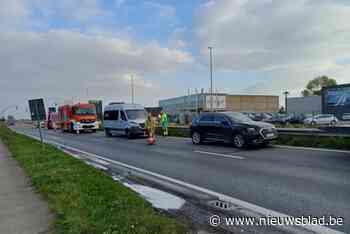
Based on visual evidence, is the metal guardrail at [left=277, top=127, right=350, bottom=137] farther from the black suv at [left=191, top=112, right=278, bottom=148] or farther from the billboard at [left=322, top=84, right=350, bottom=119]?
the black suv at [left=191, top=112, right=278, bottom=148]

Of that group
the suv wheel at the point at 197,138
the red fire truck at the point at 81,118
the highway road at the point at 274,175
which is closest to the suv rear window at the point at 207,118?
the suv wheel at the point at 197,138

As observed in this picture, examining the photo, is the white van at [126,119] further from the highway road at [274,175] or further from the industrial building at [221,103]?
the industrial building at [221,103]

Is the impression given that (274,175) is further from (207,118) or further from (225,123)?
(207,118)

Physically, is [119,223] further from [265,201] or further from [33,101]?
[33,101]

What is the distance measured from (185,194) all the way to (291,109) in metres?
75.2

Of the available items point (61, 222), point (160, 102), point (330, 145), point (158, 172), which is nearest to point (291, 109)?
point (160, 102)

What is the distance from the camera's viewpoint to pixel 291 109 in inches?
2995

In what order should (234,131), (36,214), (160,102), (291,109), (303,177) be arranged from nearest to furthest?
(36,214), (303,177), (234,131), (291,109), (160,102)

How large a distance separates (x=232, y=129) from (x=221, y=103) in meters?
72.1

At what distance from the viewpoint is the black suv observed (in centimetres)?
1354

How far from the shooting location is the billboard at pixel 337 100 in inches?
487

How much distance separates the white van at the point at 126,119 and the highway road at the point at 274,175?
9.85m

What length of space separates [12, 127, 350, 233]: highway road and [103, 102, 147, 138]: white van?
9853 mm

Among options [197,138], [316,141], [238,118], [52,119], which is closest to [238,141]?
[238,118]
